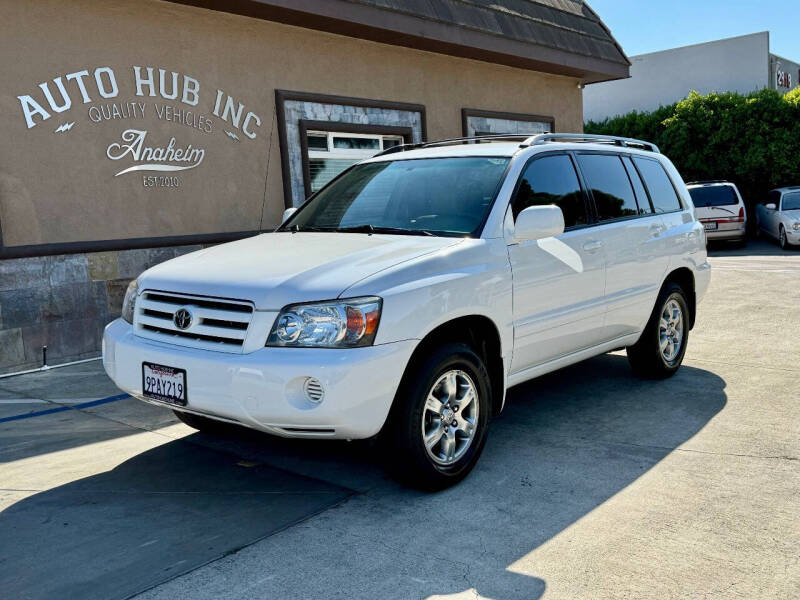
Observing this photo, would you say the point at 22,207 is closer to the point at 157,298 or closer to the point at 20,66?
the point at 20,66

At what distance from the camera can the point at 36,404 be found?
6426 mm

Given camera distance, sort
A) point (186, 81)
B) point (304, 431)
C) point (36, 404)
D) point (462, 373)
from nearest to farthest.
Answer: point (304, 431) < point (462, 373) < point (36, 404) < point (186, 81)

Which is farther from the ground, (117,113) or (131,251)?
(117,113)

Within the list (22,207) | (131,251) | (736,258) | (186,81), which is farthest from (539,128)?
(22,207)

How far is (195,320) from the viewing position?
165 inches

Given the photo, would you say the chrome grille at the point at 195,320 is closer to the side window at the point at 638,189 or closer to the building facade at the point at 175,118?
the side window at the point at 638,189

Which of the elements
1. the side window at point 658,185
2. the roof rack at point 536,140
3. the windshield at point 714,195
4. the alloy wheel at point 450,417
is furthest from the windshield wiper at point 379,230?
the windshield at point 714,195

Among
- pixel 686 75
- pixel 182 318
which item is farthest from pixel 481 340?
pixel 686 75

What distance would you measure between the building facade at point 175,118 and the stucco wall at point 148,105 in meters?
0.02

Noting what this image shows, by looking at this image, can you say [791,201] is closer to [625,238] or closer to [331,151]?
[331,151]

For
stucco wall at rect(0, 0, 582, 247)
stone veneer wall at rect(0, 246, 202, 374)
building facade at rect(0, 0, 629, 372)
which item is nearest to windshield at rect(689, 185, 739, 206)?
building facade at rect(0, 0, 629, 372)

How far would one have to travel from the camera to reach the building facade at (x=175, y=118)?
8117 mm

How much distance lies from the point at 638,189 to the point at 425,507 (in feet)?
11.2

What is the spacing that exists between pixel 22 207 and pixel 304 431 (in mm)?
5595
